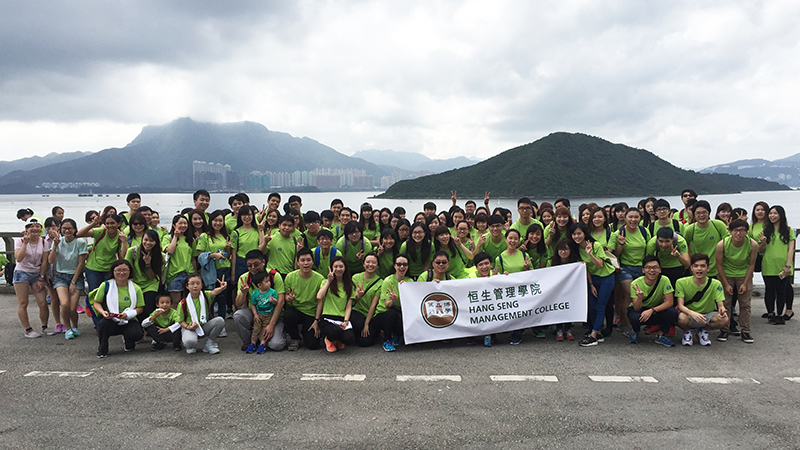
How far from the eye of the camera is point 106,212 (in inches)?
282

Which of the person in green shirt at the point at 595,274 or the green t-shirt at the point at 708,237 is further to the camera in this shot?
the green t-shirt at the point at 708,237

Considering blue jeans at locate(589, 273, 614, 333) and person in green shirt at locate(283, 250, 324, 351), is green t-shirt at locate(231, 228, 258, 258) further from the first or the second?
blue jeans at locate(589, 273, 614, 333)

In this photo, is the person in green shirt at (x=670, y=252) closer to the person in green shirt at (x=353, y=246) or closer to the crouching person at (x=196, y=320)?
the person in green shirt at (x=353, y=246)

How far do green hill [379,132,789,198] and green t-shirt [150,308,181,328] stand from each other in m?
86.7

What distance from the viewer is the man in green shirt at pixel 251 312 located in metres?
6.08

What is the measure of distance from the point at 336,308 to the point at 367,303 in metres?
0.45

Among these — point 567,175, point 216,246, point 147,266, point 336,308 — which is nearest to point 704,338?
point 336,308

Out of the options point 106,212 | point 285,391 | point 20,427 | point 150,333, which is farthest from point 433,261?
point 106,212

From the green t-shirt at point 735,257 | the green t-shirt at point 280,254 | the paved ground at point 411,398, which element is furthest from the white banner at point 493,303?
the green t-shirt at point 735,257

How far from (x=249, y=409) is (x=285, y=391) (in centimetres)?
47

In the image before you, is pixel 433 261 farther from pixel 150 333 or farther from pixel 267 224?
pixel 150 333

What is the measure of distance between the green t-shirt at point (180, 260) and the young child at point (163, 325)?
53 cm

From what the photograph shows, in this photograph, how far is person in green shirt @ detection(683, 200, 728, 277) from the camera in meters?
6.93

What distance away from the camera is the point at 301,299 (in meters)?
6.29
